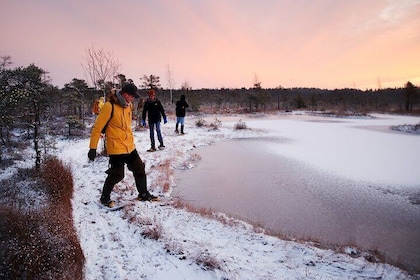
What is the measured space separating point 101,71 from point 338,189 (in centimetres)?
859

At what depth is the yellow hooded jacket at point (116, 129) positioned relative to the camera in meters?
4.25

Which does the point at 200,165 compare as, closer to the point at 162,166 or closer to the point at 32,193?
the point at 162,166

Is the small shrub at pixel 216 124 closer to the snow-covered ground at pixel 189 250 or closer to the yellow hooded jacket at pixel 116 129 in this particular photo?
the snow-covered ground at pixel 189 250

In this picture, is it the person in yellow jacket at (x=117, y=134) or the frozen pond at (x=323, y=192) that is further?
the frozen pond at (x=323, y=192)

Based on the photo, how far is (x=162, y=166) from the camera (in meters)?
8.15

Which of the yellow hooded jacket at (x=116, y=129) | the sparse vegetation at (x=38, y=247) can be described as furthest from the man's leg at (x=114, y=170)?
the sparse vegetation at (x=38, y=247)

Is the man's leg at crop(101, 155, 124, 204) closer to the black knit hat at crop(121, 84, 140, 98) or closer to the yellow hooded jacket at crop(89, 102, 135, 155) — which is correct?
the yellow hooded jacket at crop(89, 102, 135, 155)

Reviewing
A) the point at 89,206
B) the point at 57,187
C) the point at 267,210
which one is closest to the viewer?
the point at 89,206

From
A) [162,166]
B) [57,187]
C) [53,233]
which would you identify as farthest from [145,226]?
[162,166]

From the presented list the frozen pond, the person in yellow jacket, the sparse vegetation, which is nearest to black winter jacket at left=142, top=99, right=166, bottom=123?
the frozen pond

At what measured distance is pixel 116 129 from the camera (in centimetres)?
443

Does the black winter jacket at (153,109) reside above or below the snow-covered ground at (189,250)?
above

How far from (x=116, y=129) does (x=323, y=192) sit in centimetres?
491

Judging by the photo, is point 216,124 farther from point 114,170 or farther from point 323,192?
point 114,170
